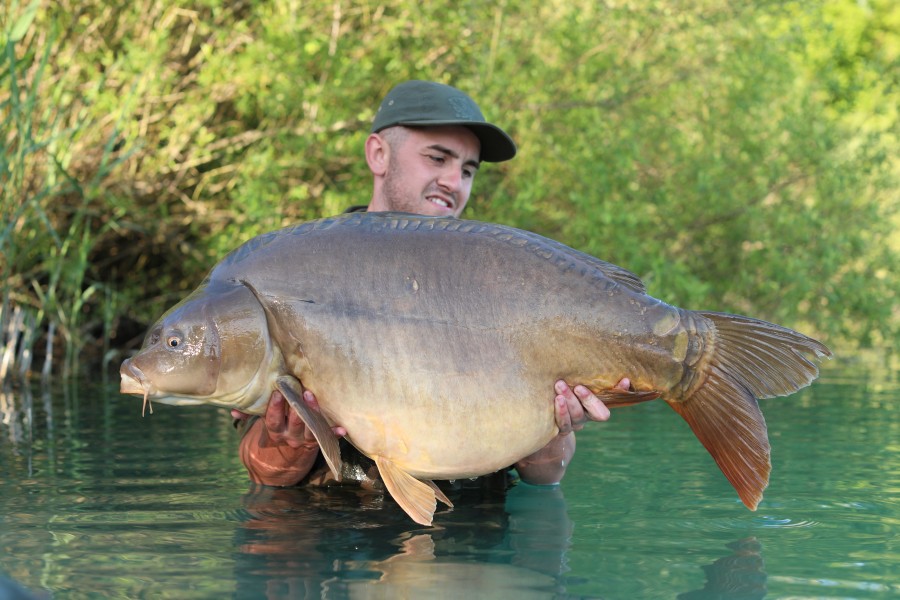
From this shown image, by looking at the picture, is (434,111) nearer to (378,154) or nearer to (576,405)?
(378,154)

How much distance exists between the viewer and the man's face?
4.03 metres

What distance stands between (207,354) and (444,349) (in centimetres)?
59

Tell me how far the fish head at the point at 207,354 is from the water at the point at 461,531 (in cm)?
41

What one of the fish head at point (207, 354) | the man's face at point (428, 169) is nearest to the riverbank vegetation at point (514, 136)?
the man's face at point (428, 169)

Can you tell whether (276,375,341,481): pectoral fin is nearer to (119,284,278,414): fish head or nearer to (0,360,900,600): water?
(119,284,278,414): fish head

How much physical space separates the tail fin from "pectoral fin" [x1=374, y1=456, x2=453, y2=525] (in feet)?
2.37

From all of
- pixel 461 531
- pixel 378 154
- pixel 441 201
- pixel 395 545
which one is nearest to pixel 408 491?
pixel 395 545

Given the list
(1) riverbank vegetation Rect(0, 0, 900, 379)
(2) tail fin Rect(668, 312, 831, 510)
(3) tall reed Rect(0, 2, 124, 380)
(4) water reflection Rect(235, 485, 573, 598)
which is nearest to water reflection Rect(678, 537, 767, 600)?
(2) tail fin Rect(668, 312, 831, 510)

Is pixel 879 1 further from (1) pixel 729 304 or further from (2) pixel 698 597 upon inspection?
(2) pixel 698 597

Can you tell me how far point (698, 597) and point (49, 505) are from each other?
6.54ft

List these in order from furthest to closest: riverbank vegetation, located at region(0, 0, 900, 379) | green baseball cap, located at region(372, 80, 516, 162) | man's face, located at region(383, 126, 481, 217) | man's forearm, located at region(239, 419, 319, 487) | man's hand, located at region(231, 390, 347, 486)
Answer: riverbank vegetation, located at region(0, 0, 900, 379)
man's face, located at region(383, 126, 481, 217)
green baseball cap, located at region(372, 80, 516, 162)
man's forearm, located at region(239, 419, 319, 487)
man's hand, located at region(231, 390, 347, 486)

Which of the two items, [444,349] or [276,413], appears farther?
[276,413]

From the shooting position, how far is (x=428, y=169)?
4047mm

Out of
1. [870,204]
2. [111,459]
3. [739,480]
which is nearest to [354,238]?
[739,480]
